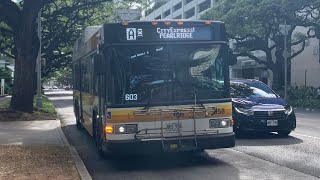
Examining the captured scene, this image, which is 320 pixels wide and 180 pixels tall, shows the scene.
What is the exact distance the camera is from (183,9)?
8619 centimetres

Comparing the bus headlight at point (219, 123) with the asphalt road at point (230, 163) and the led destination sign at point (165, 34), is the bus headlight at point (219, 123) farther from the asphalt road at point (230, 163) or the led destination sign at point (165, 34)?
the led destination sign at point (165, 34)

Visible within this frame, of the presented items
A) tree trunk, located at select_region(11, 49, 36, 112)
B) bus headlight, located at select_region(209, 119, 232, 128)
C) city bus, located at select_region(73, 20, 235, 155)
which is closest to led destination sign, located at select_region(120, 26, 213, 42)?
city bus, located at select_region(73, 20, 235, 155)

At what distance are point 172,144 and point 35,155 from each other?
3.33 meters

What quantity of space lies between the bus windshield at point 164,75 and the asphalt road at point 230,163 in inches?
51.9

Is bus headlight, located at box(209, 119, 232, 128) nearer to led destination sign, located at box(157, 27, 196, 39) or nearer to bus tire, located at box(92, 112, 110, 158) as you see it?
led destination sign, located at box(157, 27, 196, 39)

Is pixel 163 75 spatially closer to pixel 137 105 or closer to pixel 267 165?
pixel 137 105

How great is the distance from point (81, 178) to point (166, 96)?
227 centimetres

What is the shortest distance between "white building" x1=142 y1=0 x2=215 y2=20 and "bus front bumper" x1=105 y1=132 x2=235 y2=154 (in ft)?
212

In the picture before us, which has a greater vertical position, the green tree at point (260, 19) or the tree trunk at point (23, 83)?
the green tree at point (260, 19)

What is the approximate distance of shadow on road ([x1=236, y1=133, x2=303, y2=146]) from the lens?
1259 centimetres

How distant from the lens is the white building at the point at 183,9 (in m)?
78.9

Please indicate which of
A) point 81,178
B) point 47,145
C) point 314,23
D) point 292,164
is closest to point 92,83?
point 47,145

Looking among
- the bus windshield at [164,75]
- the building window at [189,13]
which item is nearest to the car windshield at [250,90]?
the bus windshield at [164,75]

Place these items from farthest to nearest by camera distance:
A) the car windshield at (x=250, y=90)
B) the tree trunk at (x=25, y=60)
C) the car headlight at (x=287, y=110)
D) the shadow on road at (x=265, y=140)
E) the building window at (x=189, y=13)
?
the building window at (x=189, y=13) < the tree trunk at (x=25, y=60) < the car windshield at (x=250, y=90) < the car headlight at (x=287, y=110) < the shadow on road at (x=265, y=140)
